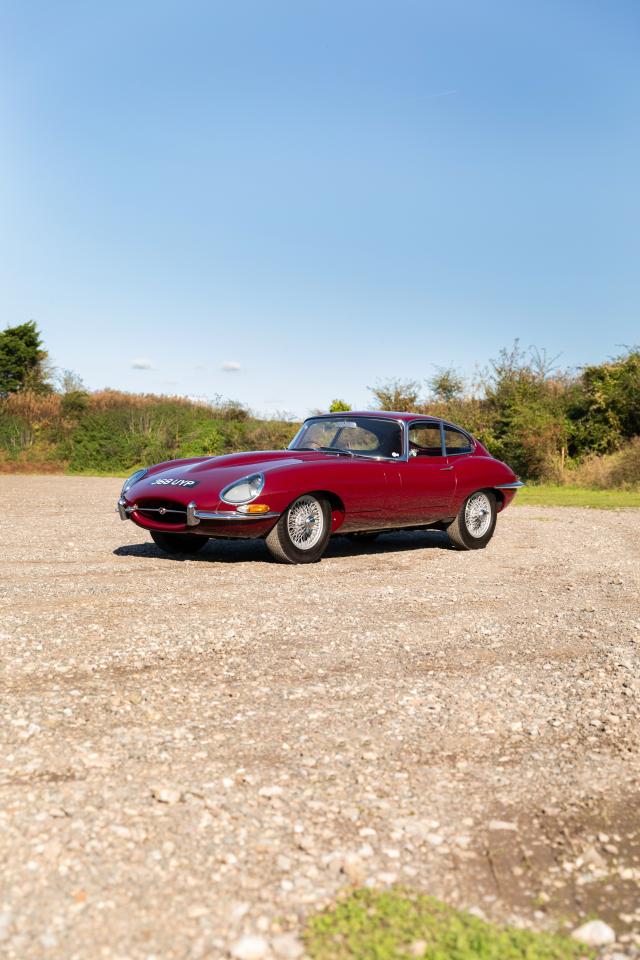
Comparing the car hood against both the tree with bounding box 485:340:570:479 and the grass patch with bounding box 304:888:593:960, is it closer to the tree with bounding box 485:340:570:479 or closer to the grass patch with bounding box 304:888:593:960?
the grass patch with bounding box 304:888:593:960

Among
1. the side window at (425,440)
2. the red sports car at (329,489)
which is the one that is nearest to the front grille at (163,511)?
the red sports car at (329,489)

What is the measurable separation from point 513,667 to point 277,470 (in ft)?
13.4

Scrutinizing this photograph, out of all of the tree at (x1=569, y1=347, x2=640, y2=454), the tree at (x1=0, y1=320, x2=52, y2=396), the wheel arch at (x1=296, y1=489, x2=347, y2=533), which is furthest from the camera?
the tree at (x1=0, y1=320, x2=52, y2=396)

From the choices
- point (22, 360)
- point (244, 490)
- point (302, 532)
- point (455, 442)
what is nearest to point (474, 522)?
point (455, 442)

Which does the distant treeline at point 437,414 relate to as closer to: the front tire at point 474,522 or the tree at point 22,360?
the tree at point 22,360

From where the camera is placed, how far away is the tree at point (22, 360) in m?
49.6

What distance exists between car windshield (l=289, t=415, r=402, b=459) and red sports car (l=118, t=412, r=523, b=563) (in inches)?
0.4

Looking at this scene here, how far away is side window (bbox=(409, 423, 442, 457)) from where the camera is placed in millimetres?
10234

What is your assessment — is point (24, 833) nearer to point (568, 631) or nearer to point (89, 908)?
point (89, 908)

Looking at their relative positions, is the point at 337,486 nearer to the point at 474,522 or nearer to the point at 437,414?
the point at 474,522

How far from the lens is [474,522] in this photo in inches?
438

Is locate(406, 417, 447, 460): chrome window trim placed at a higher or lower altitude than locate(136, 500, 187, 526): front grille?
higher

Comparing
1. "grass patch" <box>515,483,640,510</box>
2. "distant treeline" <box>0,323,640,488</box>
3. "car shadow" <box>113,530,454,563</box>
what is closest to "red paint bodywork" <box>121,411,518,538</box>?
"car shadow" <box>113,530,454,563</box>

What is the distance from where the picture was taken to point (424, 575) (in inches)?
348
